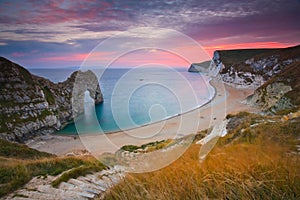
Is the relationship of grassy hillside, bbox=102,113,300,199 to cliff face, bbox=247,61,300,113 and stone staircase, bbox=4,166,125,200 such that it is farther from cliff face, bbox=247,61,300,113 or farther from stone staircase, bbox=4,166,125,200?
cliff face, bbox=247,61,300,113

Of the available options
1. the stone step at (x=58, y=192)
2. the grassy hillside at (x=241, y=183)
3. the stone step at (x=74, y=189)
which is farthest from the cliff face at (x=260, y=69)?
the stone step at (x=58, y=192)

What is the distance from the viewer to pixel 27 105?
1485 inches

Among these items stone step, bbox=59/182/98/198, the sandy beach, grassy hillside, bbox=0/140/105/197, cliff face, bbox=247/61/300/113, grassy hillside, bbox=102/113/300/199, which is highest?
grassy hillside, bbox=102/113/300/199

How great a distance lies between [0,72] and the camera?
39.7 metres

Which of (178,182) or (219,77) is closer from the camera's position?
(178,182)

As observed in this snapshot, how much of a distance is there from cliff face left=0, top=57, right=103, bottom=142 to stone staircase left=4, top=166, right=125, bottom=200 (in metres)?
31.2

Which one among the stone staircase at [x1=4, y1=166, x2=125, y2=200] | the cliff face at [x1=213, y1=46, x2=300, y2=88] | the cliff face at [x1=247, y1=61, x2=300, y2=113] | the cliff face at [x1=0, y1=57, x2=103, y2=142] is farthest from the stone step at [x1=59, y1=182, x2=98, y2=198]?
the cliff face at [x1=213, y1=46, x2=300, y2=88]

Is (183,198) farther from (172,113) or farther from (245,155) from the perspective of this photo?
(172,113)

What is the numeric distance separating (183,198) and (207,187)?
388 mm

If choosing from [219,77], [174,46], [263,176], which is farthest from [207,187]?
[219,77]

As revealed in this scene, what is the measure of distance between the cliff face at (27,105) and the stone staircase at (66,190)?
31.2 meters

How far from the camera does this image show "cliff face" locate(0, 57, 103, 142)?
33375 millimetres

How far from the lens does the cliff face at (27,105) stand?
1314 inches

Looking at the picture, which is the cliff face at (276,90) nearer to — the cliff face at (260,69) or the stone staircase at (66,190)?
the cliff face at (260,69)
